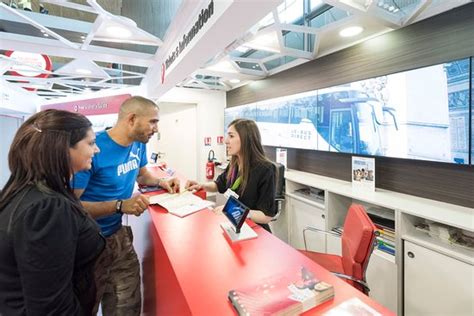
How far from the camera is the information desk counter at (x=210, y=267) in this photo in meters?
0.85

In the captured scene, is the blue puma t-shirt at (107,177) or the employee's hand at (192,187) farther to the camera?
the employee's hand at (192,187)

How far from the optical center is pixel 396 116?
2273mm

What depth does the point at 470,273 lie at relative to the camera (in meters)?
1.56

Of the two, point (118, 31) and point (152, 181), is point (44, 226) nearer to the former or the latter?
point (152, 181)

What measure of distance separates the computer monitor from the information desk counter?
0.31 feet

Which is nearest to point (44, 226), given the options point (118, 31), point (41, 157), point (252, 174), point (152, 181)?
point (41, 157)

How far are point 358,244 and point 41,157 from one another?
157cm

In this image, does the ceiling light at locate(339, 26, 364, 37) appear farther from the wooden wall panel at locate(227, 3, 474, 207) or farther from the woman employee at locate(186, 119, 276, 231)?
the woman employee at locate(186, 119, 276, 231)

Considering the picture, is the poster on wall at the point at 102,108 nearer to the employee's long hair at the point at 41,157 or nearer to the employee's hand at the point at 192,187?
the employee's hand at the point at 192,187

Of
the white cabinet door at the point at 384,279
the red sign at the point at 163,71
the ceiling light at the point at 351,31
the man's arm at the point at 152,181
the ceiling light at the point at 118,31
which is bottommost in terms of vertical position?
the white cabinet door at the point at 384,279

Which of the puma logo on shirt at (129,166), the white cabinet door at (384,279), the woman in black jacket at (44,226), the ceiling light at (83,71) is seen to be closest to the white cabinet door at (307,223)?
the white cabinet door at (384,279)

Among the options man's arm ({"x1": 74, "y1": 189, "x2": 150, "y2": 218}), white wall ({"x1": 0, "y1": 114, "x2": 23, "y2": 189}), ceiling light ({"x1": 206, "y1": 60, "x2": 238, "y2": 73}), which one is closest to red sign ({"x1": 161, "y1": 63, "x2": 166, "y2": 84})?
ceiling light ({"x1": 206, "y1": 60, "x2": 238, "y2": 73})

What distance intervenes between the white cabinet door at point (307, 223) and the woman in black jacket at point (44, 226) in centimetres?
243

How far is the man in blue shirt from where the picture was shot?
55.5 inches
